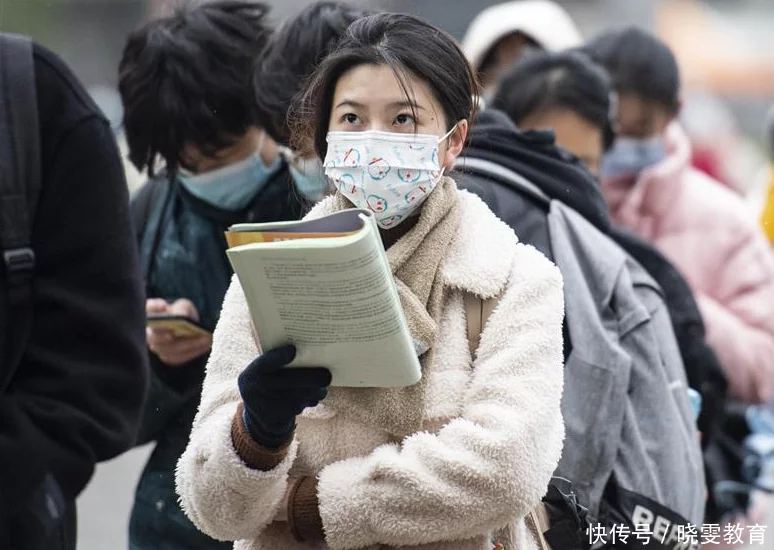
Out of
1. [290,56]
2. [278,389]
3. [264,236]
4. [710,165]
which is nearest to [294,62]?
[290,56]

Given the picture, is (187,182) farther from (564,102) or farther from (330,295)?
(330,295)

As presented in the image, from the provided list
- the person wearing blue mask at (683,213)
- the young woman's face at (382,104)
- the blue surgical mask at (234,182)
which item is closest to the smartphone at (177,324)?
the blue surgical mask at (234,182)

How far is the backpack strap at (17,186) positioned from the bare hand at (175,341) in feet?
2.29

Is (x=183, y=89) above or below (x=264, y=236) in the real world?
below

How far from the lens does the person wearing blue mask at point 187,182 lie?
3.27 m

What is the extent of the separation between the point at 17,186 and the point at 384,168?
27.7 inches

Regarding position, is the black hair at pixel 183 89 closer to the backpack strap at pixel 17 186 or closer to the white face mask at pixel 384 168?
the backpack strap at pixel 17 186

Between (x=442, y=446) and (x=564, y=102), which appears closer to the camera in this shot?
(x=442, y=446)

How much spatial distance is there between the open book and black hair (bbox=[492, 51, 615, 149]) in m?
1.91

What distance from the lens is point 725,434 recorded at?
4.47 metres

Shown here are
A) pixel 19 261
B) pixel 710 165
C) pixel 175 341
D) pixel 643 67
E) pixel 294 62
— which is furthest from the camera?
pixel 710 165

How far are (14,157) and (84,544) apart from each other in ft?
13.1

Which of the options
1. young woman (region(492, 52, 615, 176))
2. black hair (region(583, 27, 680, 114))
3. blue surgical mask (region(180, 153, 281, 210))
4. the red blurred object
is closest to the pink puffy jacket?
black hair (region(583, 27, 680, 114))

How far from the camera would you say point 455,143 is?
246cm
